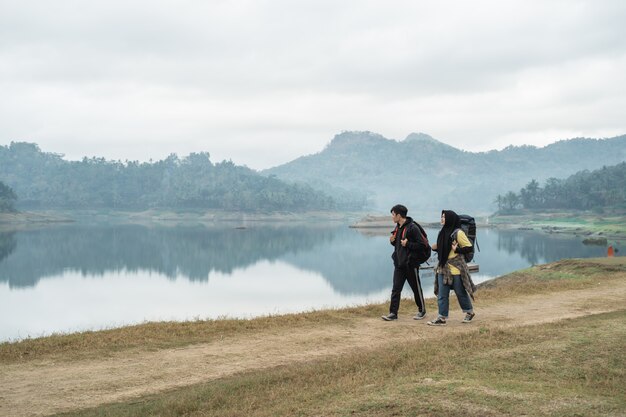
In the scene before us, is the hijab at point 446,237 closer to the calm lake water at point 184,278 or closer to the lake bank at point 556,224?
the calm lake water at point 184,278

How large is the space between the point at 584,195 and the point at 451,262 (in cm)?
14757

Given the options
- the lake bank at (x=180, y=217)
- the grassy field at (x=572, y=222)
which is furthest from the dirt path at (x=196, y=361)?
the lake bank at (x=180, y=217)

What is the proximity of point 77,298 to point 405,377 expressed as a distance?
1403 inches

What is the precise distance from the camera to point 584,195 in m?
144

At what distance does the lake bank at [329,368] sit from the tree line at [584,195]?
131 metres

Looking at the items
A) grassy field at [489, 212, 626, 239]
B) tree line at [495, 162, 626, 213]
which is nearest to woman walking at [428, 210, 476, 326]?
grassy field at [489, 212, 626, 239]

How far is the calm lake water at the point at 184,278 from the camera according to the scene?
102 ft

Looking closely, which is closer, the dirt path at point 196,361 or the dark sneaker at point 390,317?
the dirt path at point 196,361

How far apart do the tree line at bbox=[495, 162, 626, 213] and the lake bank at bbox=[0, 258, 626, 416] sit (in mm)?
130644

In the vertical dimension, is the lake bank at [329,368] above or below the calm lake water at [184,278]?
above

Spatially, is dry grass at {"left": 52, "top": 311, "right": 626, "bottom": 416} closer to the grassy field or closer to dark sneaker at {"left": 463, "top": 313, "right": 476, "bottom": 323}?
dark sneaker at {"left": 463, "top": 313, "right": 476, "bottom": 323}

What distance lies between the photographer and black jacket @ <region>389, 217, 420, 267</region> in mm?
12406

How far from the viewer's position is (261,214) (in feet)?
618

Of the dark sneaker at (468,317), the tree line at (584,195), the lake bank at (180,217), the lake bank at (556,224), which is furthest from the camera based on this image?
the lake bank at (180,217)
